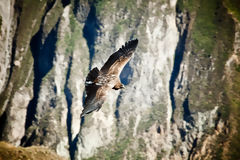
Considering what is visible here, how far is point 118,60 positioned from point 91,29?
476 feet

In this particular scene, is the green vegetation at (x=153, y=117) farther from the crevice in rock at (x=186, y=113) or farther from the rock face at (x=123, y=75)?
the crevice in rock at (x=186, y=113)

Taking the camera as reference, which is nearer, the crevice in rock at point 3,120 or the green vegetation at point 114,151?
the green vegetation at point 114,151

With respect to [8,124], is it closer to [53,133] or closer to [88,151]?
[53,133]

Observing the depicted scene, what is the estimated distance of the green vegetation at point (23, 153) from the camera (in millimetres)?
31333

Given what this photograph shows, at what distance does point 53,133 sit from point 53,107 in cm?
1499

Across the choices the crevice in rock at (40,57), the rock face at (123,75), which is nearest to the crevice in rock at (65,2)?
the rock face at (123,75)

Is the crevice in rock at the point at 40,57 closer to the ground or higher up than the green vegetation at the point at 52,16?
closer to the ground

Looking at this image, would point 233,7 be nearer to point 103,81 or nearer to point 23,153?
point 23,153

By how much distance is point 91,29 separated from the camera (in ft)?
546


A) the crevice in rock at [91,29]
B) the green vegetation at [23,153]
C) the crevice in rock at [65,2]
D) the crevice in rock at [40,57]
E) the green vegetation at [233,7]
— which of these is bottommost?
the green vegetation at [23,153]

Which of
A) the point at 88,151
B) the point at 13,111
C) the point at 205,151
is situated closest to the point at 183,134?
the point at 205,151

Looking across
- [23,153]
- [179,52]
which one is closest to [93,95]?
[23,153]

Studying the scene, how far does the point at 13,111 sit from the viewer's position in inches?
6009

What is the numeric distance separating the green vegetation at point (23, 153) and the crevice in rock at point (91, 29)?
418 ft
